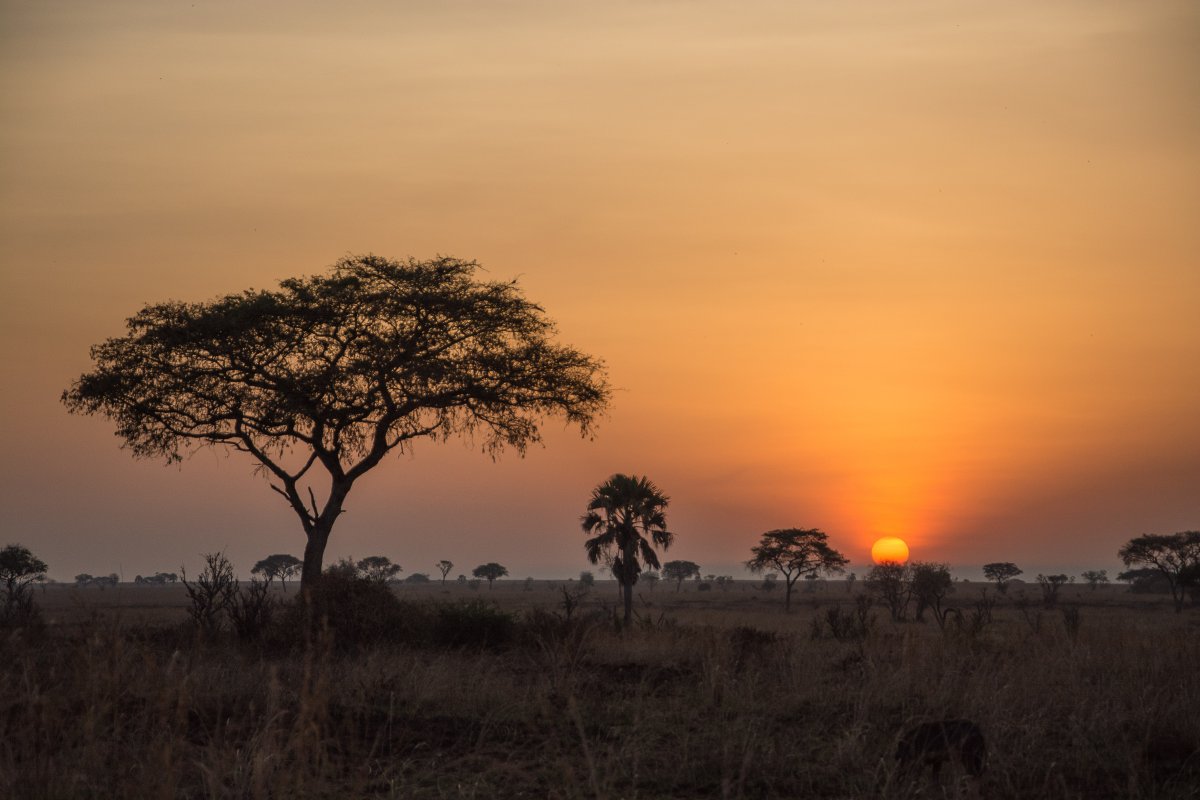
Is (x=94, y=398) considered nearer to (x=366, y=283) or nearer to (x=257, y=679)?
(x=366, y=283)

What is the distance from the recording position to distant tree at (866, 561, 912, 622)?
5153cm

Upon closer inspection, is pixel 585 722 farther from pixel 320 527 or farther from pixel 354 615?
pixel 320 527

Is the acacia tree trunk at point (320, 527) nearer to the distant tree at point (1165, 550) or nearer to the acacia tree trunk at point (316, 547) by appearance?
the acacia tree trunk at point (316, 547)

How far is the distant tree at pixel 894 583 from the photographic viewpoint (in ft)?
169

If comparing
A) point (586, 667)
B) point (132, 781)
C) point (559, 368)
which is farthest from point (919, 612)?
point (132, 781)

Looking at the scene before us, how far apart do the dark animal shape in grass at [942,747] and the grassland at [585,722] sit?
0.42 feet

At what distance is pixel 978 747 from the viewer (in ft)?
27.4

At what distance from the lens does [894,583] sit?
174 feet

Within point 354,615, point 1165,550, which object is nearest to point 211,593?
point 354,615

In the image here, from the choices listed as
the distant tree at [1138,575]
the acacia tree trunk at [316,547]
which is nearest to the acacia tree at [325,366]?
the acacia tree trunk at [316,547]

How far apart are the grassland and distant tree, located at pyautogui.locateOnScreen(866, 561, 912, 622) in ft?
117

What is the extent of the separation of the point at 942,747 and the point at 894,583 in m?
47.1

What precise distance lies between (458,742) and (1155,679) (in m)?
9.21

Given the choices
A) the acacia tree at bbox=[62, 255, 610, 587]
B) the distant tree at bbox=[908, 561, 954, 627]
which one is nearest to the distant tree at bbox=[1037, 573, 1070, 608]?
the distant tree at bbox=[908, 561, 954, 627]
